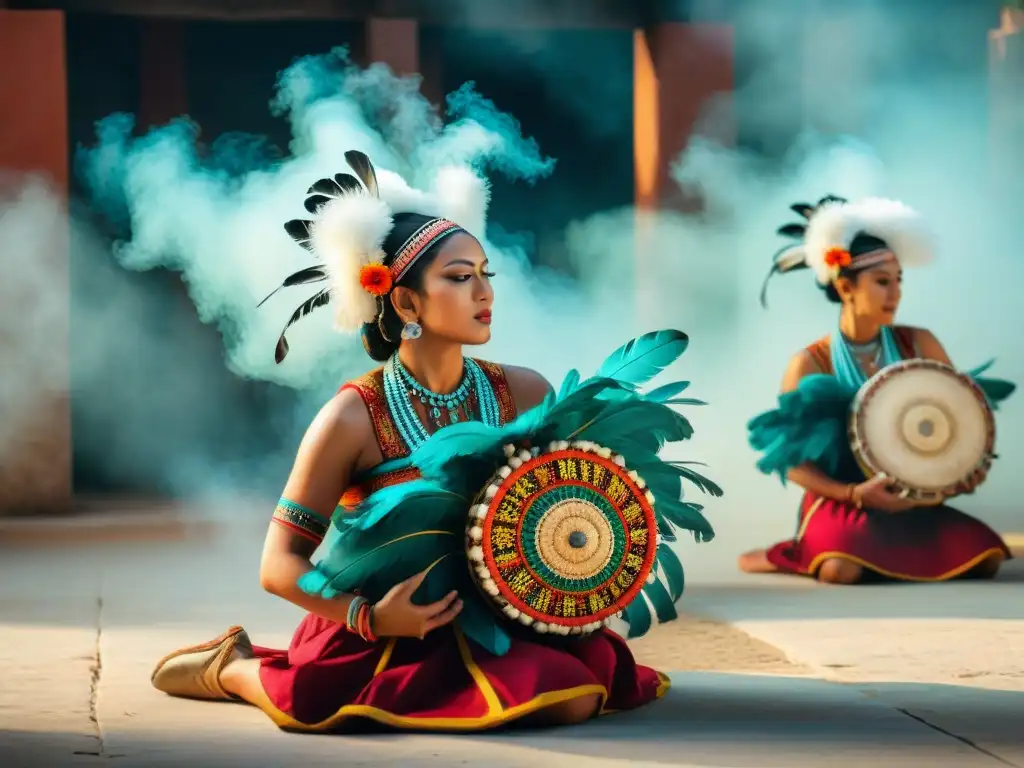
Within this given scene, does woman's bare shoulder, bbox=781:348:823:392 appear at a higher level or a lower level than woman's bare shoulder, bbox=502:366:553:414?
higher

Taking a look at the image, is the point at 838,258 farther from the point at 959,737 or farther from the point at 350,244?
the point at 959,737

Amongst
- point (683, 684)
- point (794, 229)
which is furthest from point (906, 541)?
point (683, 684)

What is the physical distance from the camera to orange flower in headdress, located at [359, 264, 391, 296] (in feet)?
12.8

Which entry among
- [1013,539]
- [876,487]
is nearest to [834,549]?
[876,487]

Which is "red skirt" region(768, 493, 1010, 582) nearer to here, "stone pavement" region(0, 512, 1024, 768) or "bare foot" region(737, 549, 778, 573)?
"stone pavement" region(0, 512, 1024, 768)

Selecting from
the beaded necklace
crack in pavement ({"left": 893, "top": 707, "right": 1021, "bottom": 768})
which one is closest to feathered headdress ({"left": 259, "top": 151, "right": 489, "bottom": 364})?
the beaded necklace

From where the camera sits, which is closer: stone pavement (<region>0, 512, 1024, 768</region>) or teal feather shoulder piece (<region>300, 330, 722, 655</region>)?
stone pavement (<region>0, 512, 1024, 768</region>)

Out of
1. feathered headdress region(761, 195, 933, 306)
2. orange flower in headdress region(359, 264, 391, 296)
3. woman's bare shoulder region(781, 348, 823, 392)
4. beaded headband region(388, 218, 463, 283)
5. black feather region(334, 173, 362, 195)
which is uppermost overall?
feathered headdress region(761, 195, 933, 306)

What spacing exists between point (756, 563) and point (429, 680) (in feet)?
9.67

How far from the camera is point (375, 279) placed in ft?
12.8

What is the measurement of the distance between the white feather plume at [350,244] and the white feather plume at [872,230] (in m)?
2.70

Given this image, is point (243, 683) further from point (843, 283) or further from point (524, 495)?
point (843, 283)

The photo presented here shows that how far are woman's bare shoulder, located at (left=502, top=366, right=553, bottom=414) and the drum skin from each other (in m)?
2.20

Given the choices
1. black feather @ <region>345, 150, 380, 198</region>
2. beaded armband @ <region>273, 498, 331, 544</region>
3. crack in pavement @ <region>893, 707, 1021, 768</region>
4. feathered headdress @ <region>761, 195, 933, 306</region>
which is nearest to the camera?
crack in pavement @ <region>893, 707, 1021, 768</region>
